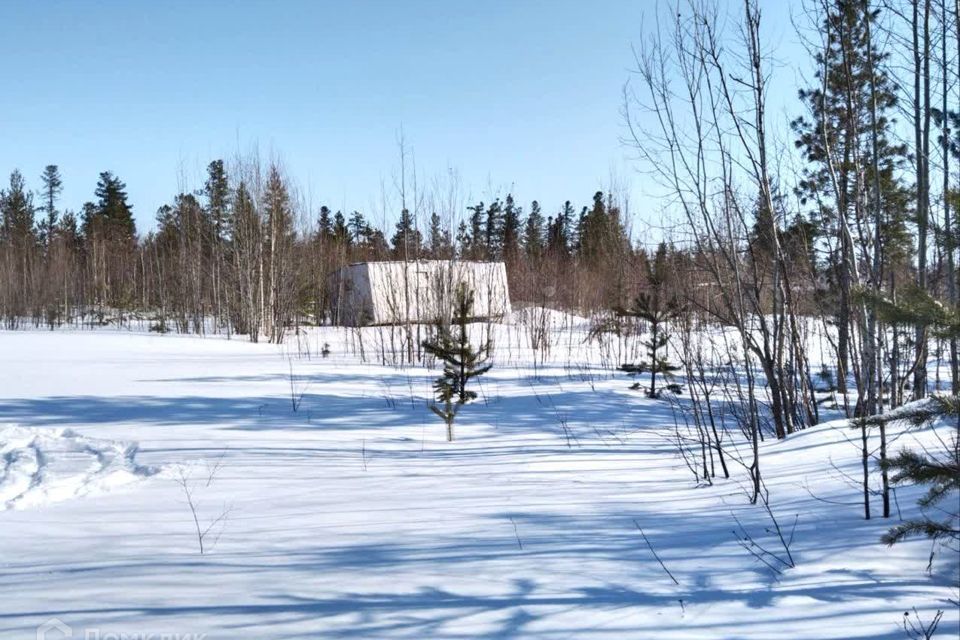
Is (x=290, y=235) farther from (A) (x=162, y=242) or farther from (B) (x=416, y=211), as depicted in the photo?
(A) (x=162, y=242)

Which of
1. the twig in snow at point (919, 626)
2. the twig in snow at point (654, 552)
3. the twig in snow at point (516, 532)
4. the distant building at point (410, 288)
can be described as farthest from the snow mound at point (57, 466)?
the distant building at point (410, 288)

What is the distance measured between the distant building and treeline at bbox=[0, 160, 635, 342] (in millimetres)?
518

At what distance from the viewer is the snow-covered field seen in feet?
8.06

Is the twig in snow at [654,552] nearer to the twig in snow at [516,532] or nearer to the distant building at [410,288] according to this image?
the twig in snow at [516,532]

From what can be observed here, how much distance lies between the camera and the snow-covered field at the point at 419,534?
2.46 meters

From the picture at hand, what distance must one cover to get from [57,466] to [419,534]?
3.60 metres

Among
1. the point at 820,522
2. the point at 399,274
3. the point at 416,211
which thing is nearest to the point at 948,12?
the point at 820,522

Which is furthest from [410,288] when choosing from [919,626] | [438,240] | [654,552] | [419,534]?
[919,626]

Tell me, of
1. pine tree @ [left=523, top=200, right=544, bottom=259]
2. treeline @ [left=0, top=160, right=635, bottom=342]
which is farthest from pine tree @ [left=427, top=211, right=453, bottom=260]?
pine tree @ [left=523, top=200, right=544, bottom=259]

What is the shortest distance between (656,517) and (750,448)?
2.47 meters

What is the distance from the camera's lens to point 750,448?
5.87 meters

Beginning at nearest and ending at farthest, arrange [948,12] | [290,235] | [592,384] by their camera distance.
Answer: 1. [948,12]
2. [592,384]
3. [290,235]

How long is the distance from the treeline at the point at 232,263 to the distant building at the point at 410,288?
518 mm

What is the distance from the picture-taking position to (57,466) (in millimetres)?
5375
